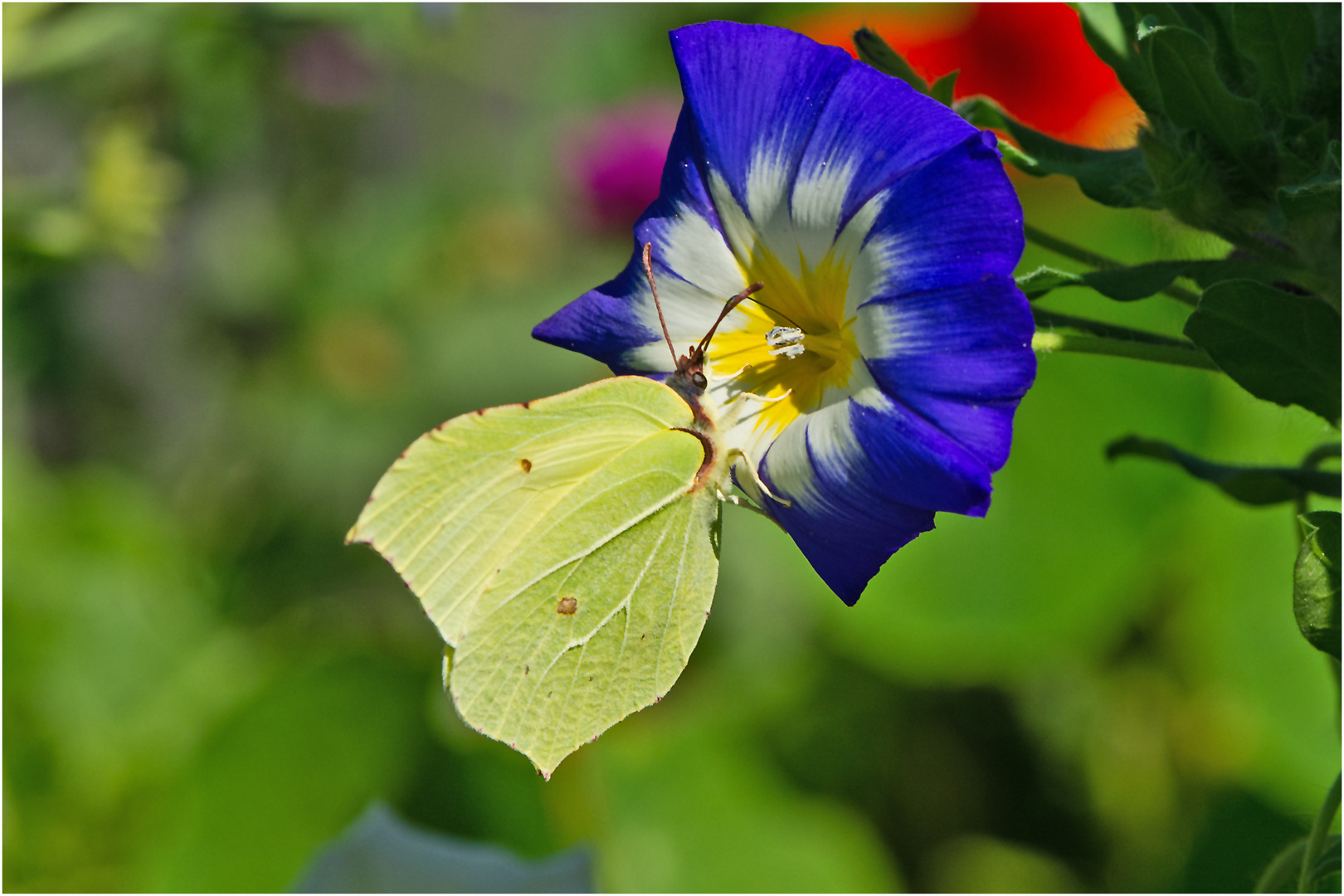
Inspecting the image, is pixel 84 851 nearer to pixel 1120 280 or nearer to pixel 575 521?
pixel 575 521

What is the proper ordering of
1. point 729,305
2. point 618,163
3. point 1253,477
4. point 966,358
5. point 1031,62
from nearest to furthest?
point 966,358, point 729,305, point 1253,477, point 1031,62, point 618,163

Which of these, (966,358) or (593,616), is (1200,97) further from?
(593,616)

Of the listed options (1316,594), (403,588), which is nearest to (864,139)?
(1316,594)

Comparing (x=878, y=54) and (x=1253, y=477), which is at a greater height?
(x=878, y=54)

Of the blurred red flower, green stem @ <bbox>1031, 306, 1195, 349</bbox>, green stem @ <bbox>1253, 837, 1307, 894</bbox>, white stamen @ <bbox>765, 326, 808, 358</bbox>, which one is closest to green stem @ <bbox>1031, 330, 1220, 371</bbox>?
green stem @ <bbox>1031, 306, 1195, 349</bbox>

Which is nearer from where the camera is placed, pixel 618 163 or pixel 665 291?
pixel 665 291

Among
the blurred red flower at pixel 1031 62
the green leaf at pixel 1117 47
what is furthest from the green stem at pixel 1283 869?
the blurred red flower at pixel 1031 62
